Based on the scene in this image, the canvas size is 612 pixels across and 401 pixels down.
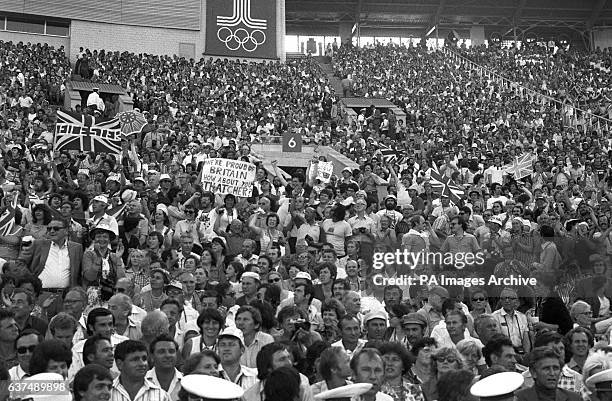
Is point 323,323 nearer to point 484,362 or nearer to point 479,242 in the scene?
point 484,362

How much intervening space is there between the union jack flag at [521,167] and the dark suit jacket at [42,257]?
12469 millimetres

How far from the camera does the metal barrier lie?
31378 mm

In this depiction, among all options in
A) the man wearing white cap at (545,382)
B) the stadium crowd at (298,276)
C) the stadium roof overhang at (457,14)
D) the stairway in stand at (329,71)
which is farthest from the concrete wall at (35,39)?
the man wearing white cap at (545,382)

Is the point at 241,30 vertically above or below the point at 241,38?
above

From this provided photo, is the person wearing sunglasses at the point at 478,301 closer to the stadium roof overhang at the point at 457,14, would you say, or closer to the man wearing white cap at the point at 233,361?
the man wearing white cap at the point at 233,361

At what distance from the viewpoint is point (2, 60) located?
29.9 metres

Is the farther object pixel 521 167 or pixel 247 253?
pixel 521 167

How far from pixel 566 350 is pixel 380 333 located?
1.54 metres

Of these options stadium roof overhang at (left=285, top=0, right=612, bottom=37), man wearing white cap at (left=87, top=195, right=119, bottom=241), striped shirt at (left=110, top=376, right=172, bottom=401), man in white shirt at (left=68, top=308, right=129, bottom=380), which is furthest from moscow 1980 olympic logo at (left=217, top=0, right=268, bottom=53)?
striped shirt at (left=110, top=376, right=172, bottom=401)

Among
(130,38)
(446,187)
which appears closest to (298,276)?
(446,187)

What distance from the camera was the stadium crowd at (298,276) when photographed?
6570 millimetres

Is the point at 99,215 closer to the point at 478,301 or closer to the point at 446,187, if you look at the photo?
the point at 478,301

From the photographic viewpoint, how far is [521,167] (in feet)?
67.2

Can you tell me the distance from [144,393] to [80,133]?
10158 mm
